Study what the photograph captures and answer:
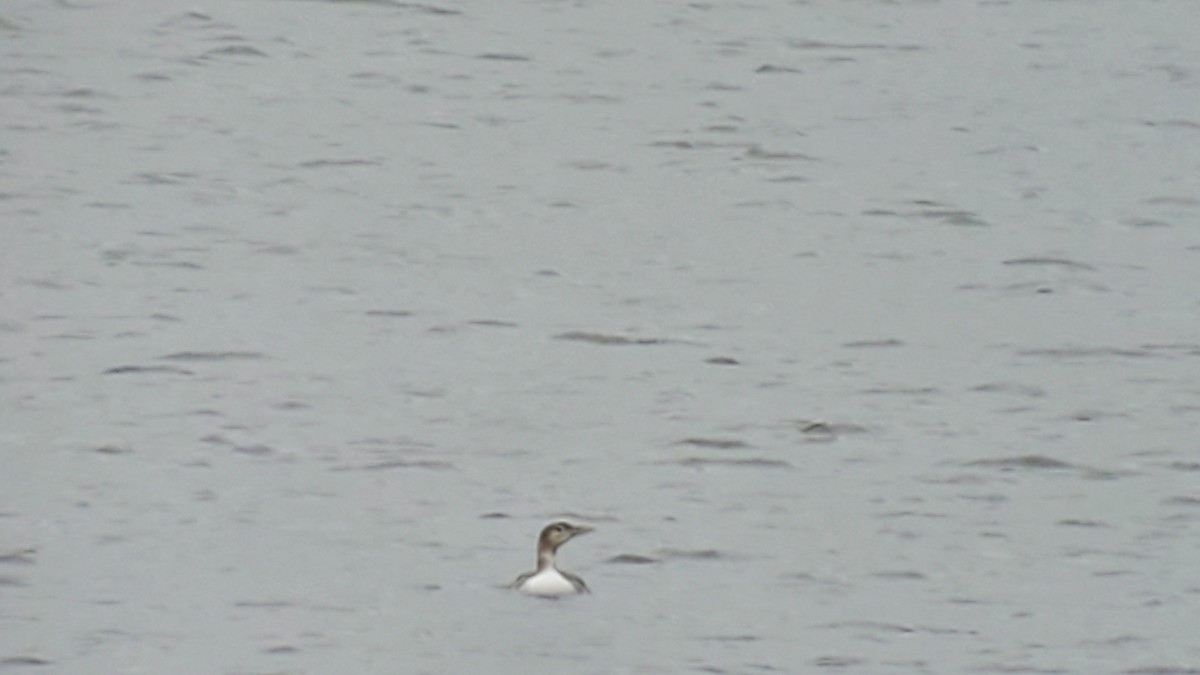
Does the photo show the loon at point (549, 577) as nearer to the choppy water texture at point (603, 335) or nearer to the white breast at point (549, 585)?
the white breast at point (549, 585)

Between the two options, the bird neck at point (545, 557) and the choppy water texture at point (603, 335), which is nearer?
the choppy water texture at point (603, 335)

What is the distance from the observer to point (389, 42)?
2580 centimetres

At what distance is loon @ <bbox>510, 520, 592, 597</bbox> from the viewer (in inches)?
543

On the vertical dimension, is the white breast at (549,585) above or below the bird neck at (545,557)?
below

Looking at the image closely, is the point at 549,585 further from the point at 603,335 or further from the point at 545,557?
the point at 603,335

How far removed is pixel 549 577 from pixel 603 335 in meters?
4.48

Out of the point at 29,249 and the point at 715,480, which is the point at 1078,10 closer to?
the point at 29,249

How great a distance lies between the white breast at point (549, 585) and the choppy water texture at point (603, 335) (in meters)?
0.09

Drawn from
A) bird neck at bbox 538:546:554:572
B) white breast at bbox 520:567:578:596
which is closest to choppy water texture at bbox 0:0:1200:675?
white breast at bbox 520:567:578:596

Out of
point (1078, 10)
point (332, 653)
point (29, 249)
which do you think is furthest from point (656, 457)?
point (1078, 10)

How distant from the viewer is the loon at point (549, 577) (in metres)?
13.8

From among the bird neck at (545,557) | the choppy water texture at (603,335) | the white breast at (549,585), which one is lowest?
the white breast at (549,585)

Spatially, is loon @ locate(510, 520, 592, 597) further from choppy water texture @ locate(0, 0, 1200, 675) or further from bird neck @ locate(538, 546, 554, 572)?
choppy water texture @ locate(0, 0, 1200, 675)

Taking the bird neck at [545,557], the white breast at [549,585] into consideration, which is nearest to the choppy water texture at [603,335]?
the white breast at [549,585]
